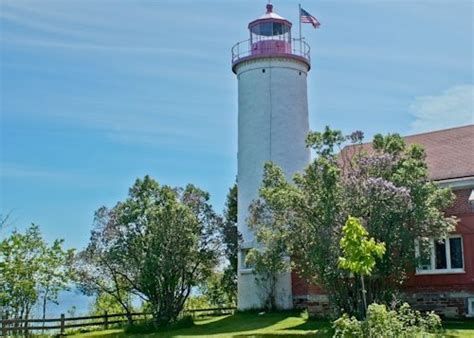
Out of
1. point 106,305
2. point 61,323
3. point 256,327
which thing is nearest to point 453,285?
point 256,327

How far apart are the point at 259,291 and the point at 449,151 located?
32.0 feet

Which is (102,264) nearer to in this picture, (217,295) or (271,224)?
(271,224)

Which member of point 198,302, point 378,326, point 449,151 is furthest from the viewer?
point 198,302

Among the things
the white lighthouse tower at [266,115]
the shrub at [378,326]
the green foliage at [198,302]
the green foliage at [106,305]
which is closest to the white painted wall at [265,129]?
the white lighthouse tower at [266,115]

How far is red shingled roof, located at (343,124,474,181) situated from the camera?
24422 millimetres

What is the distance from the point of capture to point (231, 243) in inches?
1142

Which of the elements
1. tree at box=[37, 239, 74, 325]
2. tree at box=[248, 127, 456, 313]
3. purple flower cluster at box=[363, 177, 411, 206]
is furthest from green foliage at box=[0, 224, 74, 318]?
purple flower cluster at box=[363, 177, 411, 206]

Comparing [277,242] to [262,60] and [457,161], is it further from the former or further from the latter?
[262,60]

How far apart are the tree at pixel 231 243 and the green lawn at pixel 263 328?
268 centimetres

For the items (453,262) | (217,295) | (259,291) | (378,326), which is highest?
(453,262)

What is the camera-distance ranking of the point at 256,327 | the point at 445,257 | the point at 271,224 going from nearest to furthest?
the point at 445,257 < the point at 256,327 < the point at 271,224

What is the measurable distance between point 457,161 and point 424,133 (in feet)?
12.4

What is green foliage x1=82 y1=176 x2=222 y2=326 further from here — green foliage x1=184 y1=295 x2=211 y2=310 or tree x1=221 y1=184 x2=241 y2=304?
green foliage x1=184 y1=295 x2=211 y2=310

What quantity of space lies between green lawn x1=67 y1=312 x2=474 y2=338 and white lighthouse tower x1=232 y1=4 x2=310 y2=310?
7.96ft
